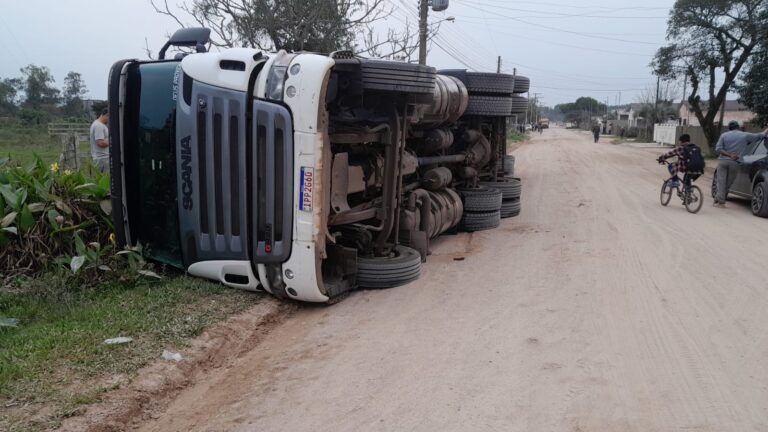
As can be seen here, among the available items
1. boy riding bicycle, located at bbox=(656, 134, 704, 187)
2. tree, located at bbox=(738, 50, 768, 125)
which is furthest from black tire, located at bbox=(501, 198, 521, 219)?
tree, located at bbox=(738, 50, 768, 125)

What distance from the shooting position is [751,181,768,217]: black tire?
1112cm

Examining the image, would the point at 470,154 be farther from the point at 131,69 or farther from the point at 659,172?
the point at 659,172

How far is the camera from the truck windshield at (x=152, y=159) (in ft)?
18.3

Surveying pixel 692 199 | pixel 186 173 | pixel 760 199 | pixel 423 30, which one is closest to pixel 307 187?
pixel 186 173

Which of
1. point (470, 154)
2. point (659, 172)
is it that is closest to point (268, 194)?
point (470, 154)

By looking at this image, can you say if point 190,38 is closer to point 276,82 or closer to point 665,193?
point 276,82

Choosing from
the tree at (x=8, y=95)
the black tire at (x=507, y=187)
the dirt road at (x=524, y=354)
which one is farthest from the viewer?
the tree at (x=8, y=95)

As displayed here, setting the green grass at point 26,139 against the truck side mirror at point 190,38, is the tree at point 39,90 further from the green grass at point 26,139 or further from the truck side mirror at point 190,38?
the truck side mirror at point 190,38

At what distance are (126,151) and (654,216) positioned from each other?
9.10 m

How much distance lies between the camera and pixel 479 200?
9.65m

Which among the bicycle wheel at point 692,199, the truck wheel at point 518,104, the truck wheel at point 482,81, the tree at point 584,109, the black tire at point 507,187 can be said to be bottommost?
the bicycle wheel at point 692,199

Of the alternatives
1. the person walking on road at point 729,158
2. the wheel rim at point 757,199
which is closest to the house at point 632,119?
the person walking on road at point 729,158

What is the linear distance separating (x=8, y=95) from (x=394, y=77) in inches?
1978

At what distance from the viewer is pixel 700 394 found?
12.7 ft
